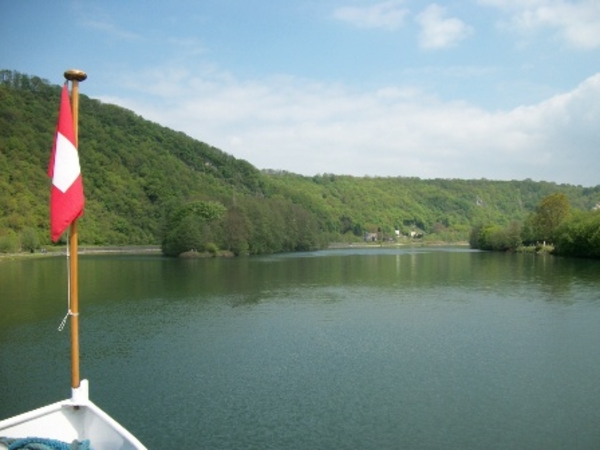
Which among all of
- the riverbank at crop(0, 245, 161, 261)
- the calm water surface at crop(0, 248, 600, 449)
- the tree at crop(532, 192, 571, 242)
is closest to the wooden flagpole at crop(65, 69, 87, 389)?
the calm water surface at crop(0, 248, 600, 449)

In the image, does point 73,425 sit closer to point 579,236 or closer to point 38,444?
point 38,444

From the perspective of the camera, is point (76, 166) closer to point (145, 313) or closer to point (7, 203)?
point (145, 313)

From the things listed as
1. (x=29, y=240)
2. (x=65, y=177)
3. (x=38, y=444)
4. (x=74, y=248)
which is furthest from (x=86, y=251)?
(x=38, y=444)

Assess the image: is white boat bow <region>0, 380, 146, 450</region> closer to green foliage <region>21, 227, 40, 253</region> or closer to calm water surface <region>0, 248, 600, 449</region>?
calm water surface <region>0, 248, 600, 449</region>

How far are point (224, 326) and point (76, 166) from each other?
18.7 m

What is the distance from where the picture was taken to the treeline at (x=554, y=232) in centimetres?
7269

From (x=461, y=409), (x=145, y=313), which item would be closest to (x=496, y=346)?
(x=461, y=409)

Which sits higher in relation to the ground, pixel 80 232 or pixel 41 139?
pixel 41 139

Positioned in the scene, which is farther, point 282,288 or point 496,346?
point 282,288

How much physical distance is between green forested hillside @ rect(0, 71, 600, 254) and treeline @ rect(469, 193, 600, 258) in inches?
1510

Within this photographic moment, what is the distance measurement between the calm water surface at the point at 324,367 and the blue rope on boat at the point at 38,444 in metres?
5.20

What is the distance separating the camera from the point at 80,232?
10106cm

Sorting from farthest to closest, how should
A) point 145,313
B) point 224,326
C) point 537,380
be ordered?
point 145,313
point 224,326
point 537,380

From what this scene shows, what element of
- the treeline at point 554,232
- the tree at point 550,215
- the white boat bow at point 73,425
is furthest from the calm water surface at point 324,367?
the tree at point 550,215
